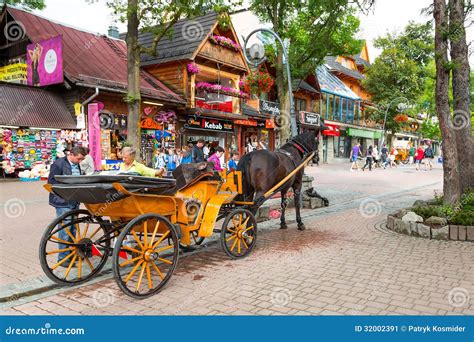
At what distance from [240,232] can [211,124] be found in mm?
17425

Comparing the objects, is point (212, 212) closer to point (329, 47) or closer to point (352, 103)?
point (329, 47)

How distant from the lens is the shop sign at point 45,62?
49.8ft

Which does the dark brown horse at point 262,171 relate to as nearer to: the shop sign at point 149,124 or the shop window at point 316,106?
the shop sign at point 149,124

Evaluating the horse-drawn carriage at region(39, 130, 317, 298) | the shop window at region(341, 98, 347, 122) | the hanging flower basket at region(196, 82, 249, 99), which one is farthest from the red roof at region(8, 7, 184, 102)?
the shop window at region(341, 98, 347, 122)

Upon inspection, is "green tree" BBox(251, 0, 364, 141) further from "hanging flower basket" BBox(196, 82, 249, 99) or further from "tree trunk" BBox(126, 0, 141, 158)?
"hanging flower basket" BBox(196, 82, 249, 99)

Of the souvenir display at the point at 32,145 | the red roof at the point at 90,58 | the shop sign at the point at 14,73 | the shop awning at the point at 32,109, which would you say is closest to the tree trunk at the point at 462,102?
the souvenir display at the point at 32,145

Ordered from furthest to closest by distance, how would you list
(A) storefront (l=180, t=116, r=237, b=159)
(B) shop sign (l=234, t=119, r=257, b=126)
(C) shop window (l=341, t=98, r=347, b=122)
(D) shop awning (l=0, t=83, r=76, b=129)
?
(C) shop window (l=341, t=98, r=347, b=122) → (B) shop sign (l=234, t=119, r=257, b=126) → (A) storefront (l=180, t=116, r=237, b=159) → (D) shop awning (l=0, t=83, r=76, b=129)

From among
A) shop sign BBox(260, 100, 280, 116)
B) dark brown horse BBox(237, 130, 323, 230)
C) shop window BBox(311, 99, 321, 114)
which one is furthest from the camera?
shop window BBox(311, 99, 321, 114)

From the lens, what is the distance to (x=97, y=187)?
3.96 m

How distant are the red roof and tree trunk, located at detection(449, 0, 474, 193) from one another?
12874 mm

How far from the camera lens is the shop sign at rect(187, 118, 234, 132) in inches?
846

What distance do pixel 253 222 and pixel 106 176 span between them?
2.57 metres

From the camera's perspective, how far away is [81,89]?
1605 cm

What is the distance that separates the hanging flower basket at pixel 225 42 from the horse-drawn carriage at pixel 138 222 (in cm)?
1708
